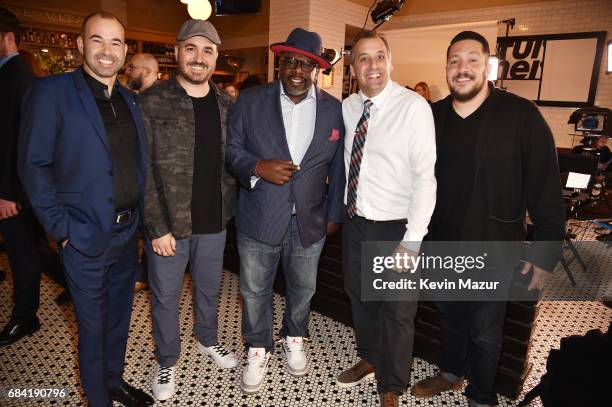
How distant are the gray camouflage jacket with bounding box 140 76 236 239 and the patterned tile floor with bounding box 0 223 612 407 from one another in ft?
3.05

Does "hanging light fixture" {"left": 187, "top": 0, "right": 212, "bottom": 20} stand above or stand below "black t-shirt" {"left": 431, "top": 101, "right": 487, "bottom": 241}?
above

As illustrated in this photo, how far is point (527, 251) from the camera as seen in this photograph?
2.04 meters

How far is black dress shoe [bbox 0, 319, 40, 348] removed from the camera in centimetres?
252

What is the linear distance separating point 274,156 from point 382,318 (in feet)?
3.36

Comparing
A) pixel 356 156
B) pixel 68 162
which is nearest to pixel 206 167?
pixel 68 162

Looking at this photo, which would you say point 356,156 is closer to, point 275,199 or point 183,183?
point 275,199

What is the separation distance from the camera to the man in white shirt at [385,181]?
1851 mm

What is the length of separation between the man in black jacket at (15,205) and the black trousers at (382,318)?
199cm

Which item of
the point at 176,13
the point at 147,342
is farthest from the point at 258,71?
the point at 147,342

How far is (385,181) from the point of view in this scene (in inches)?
76.3

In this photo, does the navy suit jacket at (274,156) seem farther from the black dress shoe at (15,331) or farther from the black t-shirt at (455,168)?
the black dress shoe at (15,331)

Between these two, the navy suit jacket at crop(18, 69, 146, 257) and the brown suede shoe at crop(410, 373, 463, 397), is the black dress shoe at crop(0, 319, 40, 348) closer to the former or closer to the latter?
the navy suit jacket at crop(18, 69, 146, 257)

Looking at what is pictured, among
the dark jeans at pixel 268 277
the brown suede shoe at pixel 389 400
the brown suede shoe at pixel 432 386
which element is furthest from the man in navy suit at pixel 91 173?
the brown suede shoe at pixel 432 386

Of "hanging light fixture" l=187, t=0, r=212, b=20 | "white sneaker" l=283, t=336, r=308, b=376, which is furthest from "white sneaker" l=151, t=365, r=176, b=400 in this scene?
"hanging light fixture" l=187, t=0, r=212, b=20
